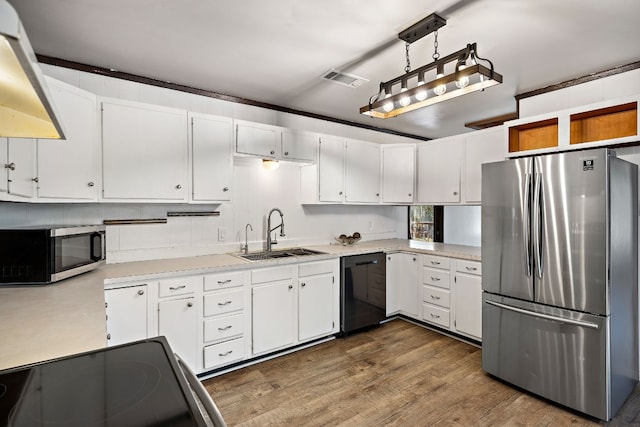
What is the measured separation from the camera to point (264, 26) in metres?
2.15

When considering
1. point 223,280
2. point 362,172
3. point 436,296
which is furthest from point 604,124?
point 223,280

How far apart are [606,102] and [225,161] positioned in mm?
3138

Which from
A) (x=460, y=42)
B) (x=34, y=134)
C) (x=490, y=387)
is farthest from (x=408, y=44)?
(x=490, y=387)

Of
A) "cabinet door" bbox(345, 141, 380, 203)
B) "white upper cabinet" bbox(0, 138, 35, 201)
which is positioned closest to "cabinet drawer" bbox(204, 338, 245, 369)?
"white upper cabinet" bbox(0, 138, 35, 201)

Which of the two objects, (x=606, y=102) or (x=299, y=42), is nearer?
(x=299, y=42)

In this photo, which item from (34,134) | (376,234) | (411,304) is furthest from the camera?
(376,234)

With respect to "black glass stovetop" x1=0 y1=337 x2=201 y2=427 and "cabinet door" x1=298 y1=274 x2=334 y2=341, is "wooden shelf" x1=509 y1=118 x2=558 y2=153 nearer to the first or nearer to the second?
"cabinet door" x1=298 y1=274 x2=334 y2=341

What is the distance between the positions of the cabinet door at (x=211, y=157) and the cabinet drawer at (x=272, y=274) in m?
0.73

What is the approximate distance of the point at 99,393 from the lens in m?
0.91

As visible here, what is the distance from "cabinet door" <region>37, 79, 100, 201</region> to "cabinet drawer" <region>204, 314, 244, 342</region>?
1.30 m

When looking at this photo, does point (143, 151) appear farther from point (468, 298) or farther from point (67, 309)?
point (468, 298)

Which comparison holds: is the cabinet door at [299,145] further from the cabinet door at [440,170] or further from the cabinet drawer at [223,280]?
the cabinet door at [440,170]

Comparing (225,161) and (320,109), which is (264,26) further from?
(320,109)

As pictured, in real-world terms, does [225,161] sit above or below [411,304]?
above
